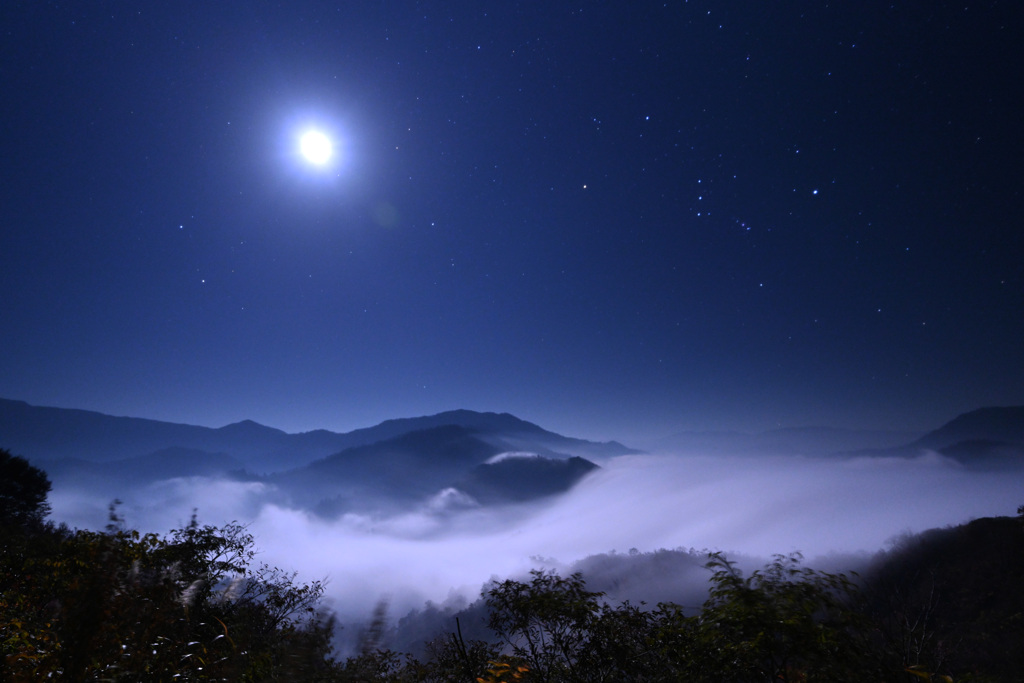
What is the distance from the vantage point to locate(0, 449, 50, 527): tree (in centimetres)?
3859

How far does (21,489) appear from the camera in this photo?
4122cm

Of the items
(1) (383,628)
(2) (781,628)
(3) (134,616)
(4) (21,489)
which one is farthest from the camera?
(4) (21,489)

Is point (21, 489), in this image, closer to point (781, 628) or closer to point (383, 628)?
point (383, 628)

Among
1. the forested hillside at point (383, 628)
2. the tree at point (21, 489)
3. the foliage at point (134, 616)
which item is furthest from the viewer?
the tree at point (21, 489)

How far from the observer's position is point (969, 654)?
5075 centimetres

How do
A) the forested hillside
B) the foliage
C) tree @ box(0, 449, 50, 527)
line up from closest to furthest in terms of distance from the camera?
the foliage → the forested hillside → tree @ box(0, 449, 50, 527)

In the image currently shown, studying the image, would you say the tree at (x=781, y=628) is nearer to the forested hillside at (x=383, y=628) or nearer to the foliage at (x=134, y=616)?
the forested hillside at (x=383, y=628)

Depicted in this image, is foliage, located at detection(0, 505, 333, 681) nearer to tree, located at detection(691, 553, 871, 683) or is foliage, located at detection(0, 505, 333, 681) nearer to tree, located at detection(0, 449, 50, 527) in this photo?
tree, located at detection(691, 553, 871, 683)

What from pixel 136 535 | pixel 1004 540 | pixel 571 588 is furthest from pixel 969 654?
pixel 136 535

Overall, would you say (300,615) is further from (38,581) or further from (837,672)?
(837,672)

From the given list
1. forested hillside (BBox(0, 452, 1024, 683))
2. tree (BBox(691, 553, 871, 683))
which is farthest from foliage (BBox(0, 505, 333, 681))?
tree (BBox(691, 553, 871, 683))

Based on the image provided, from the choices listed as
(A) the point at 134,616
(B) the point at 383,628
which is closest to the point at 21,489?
(A) the point at 134,616

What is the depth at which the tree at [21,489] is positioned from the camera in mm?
38594

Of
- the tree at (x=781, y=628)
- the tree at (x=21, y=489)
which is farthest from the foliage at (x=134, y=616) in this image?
the tree at (x=21, y=489)
